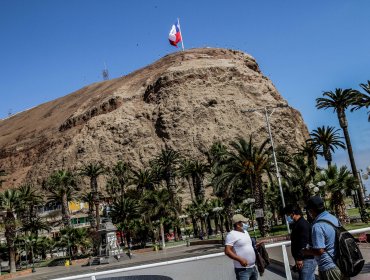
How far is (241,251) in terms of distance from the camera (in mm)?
6664

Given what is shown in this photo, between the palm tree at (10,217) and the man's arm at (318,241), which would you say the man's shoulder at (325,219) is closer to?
the man's arm at (318,241)

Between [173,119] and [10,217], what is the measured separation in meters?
59.3

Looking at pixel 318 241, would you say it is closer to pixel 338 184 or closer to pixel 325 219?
pixel 325 219

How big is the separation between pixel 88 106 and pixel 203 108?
131 feet

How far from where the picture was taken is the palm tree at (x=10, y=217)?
1825 inches

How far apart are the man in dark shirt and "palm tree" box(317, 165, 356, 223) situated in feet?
105

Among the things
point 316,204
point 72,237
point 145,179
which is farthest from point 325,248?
point 145,179

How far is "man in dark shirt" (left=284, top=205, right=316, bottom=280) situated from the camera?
6484mm

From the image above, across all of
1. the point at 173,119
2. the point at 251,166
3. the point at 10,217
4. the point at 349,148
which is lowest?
the point at 10,217

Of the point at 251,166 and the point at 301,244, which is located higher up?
the point at 251,166

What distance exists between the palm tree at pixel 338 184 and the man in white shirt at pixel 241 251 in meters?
32.3

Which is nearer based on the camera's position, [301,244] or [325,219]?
[325,219]

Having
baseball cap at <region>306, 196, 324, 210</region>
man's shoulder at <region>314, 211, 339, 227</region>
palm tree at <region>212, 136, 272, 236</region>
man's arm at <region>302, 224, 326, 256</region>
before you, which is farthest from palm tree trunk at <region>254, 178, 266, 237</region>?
man's arm at <region>302, 224, 326, 256</region>

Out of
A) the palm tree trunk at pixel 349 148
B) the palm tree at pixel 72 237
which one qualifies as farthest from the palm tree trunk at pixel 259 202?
the palm tree at pixel 72 237
